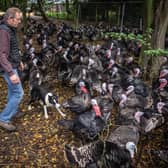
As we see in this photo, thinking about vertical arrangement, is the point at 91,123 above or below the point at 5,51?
below

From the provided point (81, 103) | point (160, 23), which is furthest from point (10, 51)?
point (160, 23)

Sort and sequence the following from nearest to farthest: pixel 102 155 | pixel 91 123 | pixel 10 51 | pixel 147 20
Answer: pixel 102 155 → pixel 91 123 → pixel 10 51 → pixel 147 20

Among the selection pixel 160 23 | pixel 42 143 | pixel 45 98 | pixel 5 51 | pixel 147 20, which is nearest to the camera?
pixel 5 51

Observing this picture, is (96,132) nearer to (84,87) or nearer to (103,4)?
(84,87)

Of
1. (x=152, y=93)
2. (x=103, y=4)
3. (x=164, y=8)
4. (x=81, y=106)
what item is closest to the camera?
(x=81, y=106)

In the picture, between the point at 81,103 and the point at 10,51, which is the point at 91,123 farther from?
the point at 10,51

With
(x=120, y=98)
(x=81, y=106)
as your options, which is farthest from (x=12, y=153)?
(x=120, y=98)

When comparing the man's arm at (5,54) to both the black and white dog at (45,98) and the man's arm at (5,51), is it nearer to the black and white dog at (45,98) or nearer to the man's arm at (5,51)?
the man's arm at (5,51)

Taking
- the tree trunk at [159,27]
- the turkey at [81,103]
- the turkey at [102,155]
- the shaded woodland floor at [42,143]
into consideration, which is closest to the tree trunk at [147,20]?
the tree trunk at [159,27]

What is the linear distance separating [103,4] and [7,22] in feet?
41.6

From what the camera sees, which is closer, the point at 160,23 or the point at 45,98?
the point at 45,98

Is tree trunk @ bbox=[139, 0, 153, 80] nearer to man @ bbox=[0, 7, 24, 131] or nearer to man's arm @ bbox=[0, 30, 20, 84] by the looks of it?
man @ bbox=[0, 7, 24, 131]

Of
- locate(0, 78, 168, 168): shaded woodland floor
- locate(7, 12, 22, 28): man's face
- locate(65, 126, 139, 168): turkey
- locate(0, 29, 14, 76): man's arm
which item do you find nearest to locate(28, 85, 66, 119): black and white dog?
locate(0, 78, 168, 168): shaded woodland floor

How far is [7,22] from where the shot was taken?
4.19m
